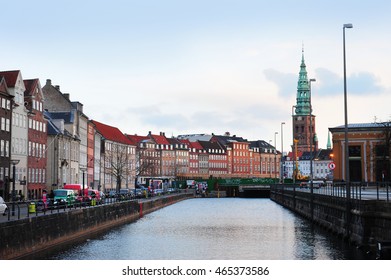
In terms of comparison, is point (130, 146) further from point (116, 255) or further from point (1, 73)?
point (116, 255)

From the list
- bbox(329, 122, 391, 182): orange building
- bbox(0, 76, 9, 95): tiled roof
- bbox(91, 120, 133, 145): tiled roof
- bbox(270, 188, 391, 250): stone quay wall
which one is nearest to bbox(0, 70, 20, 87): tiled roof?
bbox(0, 76, 9, 95): tiled roof

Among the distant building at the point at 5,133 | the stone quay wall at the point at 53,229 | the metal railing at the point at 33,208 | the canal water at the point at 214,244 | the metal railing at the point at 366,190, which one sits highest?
the distant building at the point at 5,133

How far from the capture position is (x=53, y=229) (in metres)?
41.2

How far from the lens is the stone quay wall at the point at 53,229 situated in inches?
1294

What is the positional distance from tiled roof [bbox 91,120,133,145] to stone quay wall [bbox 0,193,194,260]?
3744 inches

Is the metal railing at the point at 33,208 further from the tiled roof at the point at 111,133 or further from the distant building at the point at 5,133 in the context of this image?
the tiled roof at the point at 111,133

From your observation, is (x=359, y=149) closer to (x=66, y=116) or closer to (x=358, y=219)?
(x=66, y=116)

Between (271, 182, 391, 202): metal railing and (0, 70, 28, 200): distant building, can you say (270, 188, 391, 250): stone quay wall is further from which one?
(0, 70, 28, 200): distant building

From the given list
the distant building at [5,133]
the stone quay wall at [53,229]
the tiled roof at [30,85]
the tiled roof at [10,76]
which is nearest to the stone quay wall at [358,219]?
the stone quay wall at [53,229]

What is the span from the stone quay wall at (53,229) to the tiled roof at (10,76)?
22.2 m

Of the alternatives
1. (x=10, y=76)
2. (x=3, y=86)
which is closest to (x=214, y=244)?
(x=3, y=86)

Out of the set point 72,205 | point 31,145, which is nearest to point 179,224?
point 72,205

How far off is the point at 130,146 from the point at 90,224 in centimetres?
13483

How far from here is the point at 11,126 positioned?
265 feet
